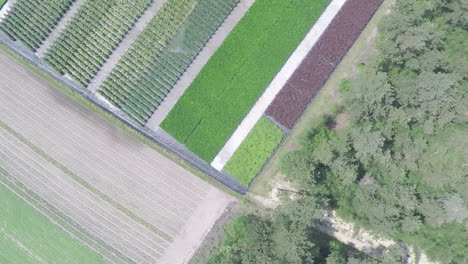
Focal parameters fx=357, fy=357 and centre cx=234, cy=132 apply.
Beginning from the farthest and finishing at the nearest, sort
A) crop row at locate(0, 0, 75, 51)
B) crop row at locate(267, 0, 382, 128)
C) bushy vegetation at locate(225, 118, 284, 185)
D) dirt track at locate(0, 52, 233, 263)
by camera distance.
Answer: crop row at locate(0, 0, 75, 51) < dirt track at locate(0, 52, 233, 263) < crop row at locate(267, 0, 382, 128) < bushy vegetation at locate(225, 118, 284, 185)

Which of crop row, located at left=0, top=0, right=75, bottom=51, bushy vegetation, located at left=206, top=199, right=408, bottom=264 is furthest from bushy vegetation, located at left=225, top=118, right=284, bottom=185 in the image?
crop row, located at left=0, top=0, right=75, bottom=51

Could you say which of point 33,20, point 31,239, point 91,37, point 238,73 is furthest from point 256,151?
point 33,20

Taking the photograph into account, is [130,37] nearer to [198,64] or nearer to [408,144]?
[198,64]

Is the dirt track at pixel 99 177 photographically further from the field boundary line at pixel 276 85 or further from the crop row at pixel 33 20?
the field boundary line at pixel 276 85

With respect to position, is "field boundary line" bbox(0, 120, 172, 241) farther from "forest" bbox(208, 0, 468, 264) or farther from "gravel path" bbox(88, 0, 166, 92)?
"gravel path" bbox(88, 0, 166, 92)

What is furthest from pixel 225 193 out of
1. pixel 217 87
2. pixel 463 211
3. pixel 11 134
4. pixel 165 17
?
pixel 11 134
